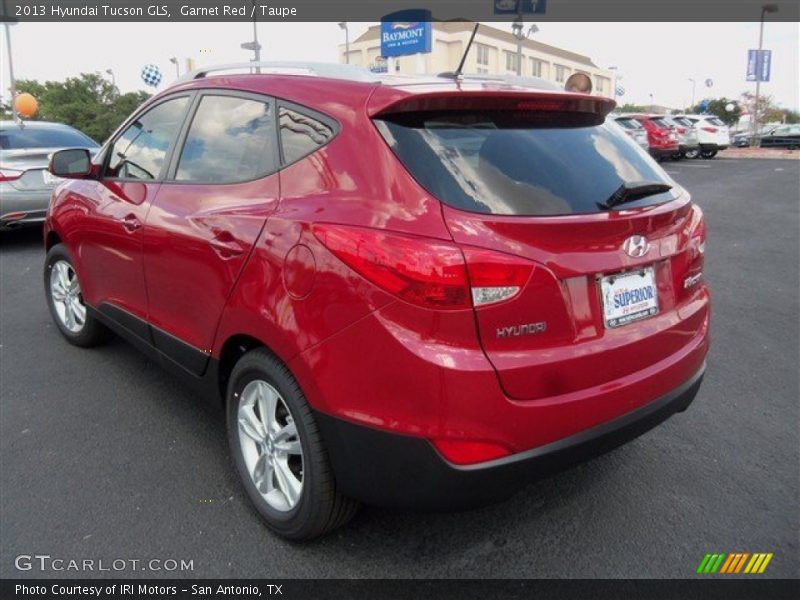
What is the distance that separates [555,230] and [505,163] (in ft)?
0.99

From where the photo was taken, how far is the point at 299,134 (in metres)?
2.51

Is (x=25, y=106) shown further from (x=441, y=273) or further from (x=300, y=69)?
(x=441, y=273)

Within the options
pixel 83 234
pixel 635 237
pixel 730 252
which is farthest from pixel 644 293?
pixel 730 252

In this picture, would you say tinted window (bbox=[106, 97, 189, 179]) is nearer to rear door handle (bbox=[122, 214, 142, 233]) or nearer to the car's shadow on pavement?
rear door handle (bbox=[122, 214, 142, 233])

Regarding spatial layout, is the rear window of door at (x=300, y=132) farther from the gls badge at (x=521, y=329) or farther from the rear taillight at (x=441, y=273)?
the gls badge at (x=521, y=329)

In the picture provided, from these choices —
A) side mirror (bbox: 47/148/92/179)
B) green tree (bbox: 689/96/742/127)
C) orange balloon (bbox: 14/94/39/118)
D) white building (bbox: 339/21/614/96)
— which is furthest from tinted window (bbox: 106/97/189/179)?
green tree (bbox: 689/96/742/127)

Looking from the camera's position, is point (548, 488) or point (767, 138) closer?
point (548, 488)

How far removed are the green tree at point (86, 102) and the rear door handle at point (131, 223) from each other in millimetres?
50684

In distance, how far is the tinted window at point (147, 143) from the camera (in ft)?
10.9

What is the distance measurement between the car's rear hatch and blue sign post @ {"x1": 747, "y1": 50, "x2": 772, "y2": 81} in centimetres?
3374

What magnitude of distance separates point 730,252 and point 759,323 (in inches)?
114

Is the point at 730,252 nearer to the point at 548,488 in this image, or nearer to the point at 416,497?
the point at 548,488

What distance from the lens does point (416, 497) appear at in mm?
2150
